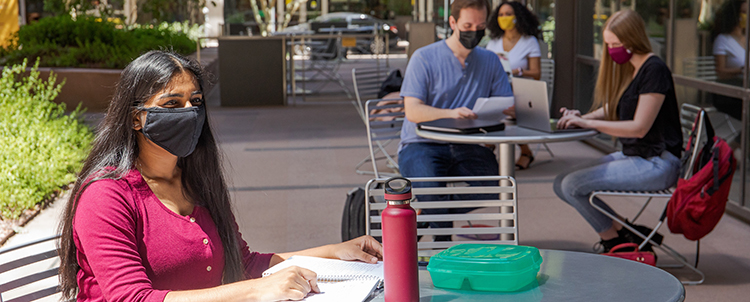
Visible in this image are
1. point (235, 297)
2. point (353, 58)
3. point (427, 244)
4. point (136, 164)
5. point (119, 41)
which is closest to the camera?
point (235, 297)

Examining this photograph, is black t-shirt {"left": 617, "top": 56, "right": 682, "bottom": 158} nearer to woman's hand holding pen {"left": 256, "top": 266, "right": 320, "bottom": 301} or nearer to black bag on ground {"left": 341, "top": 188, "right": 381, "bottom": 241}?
black bag on ground {"left": 341, "top": 188, "right": 381, "bottom": 241}

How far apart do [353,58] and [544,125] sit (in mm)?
14359

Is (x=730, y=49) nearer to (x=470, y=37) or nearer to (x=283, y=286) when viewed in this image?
(x=470, y=37)

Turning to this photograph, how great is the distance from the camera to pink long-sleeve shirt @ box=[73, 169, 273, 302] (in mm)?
1735

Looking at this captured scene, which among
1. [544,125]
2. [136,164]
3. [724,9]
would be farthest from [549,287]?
[724,9]

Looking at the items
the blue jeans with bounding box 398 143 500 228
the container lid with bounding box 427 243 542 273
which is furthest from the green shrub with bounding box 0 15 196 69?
the container lid with bounding box 427 243 542 273

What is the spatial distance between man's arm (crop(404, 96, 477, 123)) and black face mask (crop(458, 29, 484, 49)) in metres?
0.43

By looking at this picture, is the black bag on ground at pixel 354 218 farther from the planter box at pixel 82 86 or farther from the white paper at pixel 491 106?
the planter box at pixel 82 86

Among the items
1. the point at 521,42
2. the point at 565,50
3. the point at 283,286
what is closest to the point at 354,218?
the point at 283,286

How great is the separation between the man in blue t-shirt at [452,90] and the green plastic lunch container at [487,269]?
2323mm

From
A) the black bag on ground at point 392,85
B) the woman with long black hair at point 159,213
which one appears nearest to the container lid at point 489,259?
the woman with long black hair at point 159,213

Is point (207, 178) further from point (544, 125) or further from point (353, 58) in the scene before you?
point (353, 58)

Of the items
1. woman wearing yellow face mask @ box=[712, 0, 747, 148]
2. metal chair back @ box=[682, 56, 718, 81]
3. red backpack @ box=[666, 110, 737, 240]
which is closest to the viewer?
red backpack @ box=[666, 110, 737, 240]

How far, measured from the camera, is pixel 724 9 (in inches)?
222
